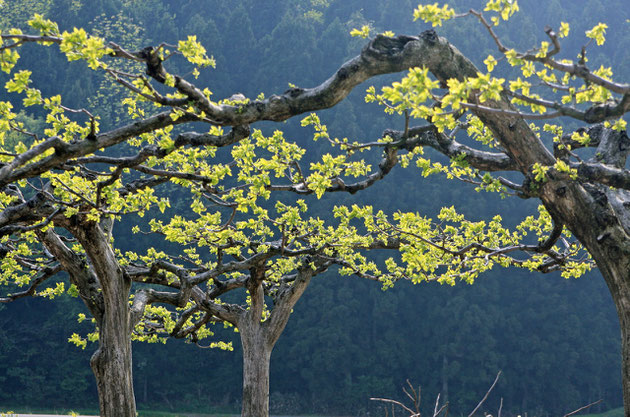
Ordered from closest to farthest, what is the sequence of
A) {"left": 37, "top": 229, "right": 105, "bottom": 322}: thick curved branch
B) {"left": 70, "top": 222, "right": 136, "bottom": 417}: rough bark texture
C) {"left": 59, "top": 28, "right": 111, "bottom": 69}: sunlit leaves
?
{"left": 59, "top": 28, "right": 111, "bottom": 69}: sunlit leaves
{"left": 70, "top": 222, "right": 136, "bottom": 417}: rough bark texture
{"left": 37, "top": 229, "right": 105, "bottom": 322}: thick curved branch

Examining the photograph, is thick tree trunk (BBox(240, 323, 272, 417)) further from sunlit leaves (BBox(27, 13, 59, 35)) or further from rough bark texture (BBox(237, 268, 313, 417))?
sunlit leaves (BBox(27, 13, 59, 35))

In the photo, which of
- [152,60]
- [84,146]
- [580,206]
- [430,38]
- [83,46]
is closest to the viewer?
[83,46]

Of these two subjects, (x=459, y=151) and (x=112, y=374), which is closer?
(x=459, y=151)

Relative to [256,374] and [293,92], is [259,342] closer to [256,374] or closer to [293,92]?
[256,374]

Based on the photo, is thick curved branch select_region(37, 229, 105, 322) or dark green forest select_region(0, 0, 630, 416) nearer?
thick curved branch select_region(37, 229, 105, 322)

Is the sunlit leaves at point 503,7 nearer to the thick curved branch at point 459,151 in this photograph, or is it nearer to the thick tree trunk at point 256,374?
the thick curved branch at point 459,151

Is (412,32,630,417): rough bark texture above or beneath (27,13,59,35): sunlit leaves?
beneath

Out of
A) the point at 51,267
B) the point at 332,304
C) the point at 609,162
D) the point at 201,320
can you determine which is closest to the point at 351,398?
the point at 332,304

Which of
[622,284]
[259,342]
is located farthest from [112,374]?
[622,284]

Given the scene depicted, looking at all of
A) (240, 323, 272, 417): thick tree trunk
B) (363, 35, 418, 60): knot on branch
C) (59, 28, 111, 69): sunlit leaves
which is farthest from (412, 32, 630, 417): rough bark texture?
(240, 323, 272, 417): thick tree trunk

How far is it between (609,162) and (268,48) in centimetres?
3702

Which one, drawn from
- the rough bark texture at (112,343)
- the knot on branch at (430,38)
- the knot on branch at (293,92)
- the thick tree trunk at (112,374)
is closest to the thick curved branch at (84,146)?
the knot on branch at (293,92)

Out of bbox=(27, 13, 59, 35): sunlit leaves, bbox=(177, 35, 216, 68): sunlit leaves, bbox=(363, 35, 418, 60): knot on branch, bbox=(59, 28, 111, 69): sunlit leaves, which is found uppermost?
bbox=(363, 35, 418, 60): knot on branch

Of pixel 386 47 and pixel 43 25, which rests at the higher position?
pixel 386 47
